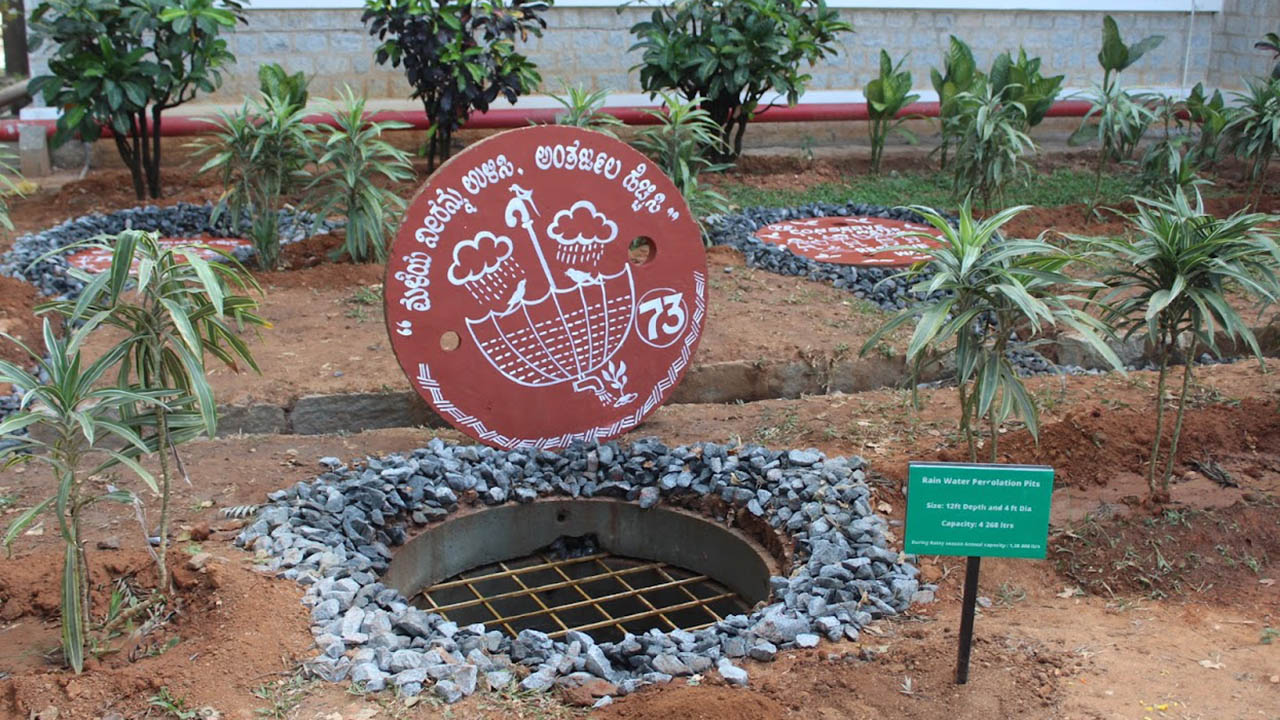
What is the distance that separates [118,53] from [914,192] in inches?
216

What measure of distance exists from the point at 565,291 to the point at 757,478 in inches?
38.2

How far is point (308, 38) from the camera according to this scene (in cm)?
973

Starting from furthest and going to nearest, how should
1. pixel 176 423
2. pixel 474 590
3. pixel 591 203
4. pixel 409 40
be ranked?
pixel 409 40 < pixel 591 203 < pixel 474 590 < pixel 176 423

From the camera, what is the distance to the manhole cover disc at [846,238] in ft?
24.0

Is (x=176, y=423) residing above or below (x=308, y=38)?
below

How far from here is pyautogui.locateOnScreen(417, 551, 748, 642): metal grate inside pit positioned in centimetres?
429

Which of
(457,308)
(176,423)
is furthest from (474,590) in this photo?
(176,423)

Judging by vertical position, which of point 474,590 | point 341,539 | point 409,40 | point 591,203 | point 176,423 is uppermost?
point 409,40

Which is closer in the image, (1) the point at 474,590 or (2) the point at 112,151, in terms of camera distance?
(1) the point at 474,590

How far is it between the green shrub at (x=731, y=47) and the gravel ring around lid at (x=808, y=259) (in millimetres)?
802

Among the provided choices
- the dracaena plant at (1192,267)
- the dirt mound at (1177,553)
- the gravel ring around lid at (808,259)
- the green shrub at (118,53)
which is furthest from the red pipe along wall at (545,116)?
the dirt mound at (1177,553)

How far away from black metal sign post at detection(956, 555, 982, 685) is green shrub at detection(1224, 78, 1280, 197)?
5445 mm

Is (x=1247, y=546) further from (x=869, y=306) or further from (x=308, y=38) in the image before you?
(x=308, y=38)

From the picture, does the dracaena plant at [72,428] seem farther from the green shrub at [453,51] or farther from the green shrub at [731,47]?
the green shrub at [731,47]
